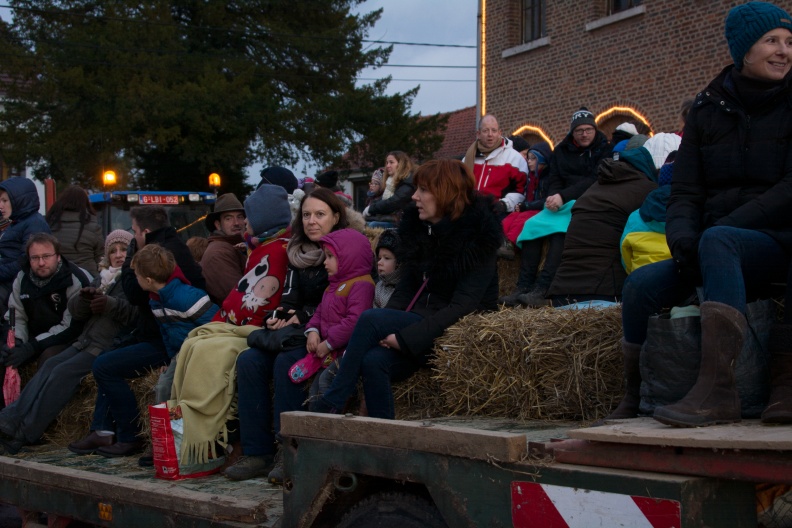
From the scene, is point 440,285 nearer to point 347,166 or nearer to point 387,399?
point 387,399

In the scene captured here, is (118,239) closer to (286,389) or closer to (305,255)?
(305,255)

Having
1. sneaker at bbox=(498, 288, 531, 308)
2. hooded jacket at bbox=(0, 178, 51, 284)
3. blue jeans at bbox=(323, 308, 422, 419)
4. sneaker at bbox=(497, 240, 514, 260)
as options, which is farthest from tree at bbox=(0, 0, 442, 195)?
blue jeans at bbox=(323, 308, 422, 419)

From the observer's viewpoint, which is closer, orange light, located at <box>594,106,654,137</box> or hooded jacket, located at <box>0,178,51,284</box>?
hooded jacket, located at <box>0,178,51,284</box>

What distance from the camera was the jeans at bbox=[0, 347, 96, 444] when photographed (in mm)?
7074

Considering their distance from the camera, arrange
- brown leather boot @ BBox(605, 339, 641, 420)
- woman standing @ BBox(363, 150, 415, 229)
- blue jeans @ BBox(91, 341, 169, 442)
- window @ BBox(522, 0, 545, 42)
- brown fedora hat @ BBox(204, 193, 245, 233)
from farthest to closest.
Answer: window @ BBox(522, 0, 545, 42) < woman standing @ BBox(363, 150, 415, 229) < brown fedora hat @ BBox(204, 193, 245, 233) < blue jeans @ BBox(91, 341, 169, 442) < brown leather boot @ BBox(605, 339, 641, 420)

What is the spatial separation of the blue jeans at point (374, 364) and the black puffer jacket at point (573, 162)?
11.4 ft

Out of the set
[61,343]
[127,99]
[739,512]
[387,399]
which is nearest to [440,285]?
[387,399]

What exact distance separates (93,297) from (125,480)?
241cm

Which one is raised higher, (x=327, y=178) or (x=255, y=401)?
(x=327, y=178)

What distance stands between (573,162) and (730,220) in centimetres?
462

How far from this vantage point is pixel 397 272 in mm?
5719

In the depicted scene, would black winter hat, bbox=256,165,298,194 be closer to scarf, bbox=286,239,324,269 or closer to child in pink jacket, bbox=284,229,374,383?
scarf, bbox=286,239,324,269

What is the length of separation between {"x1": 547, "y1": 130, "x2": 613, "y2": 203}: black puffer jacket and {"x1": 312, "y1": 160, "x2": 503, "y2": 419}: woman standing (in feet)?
9.90

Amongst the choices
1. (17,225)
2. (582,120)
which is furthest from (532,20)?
(17,225)
